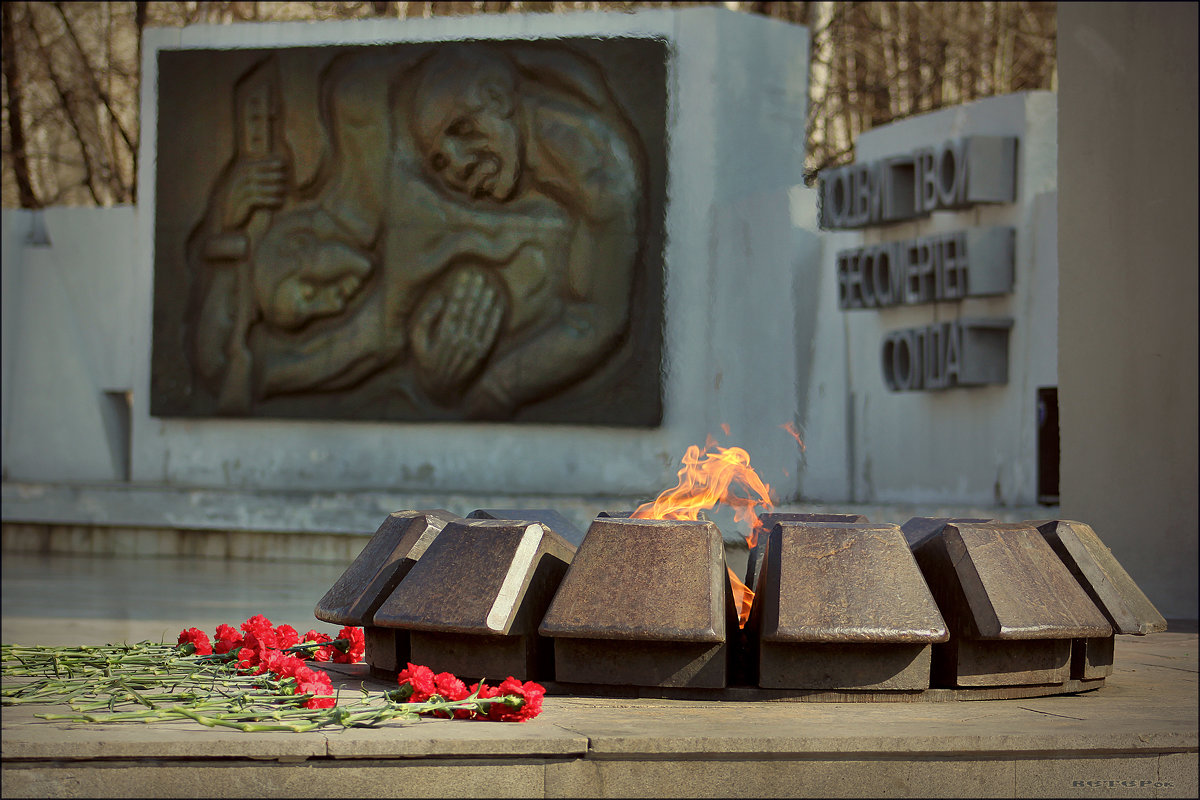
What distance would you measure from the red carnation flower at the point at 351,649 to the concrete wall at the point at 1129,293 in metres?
2.70

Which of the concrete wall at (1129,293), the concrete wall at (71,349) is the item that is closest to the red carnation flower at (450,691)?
the concrete wall at (1129,293)

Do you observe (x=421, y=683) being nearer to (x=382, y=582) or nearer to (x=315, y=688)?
(x=315, y=688)

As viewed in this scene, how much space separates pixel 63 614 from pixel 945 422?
271 inches

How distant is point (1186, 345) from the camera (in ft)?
16.9

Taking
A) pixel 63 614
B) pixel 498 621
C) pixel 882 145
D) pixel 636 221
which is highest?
pixel 882 145

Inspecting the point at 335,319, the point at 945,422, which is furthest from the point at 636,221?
the point at 945,422

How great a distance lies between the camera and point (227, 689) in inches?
124

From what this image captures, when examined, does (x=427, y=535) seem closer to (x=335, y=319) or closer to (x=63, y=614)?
(x=63, y=614)

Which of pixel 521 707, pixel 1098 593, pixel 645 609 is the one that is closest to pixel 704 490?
pixel 645 609

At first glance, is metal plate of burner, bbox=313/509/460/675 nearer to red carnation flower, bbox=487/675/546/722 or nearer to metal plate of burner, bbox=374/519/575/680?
metal plate of burner, bbox=374/519/575/680

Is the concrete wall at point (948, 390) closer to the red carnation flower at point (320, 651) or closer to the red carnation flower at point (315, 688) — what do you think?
the red carnation flower at point (320, 651)

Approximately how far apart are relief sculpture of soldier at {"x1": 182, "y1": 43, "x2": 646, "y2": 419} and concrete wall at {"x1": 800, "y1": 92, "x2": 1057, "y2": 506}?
9.41ft

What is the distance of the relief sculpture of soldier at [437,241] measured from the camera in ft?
30.5

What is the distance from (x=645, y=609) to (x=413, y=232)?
685 centimetres
